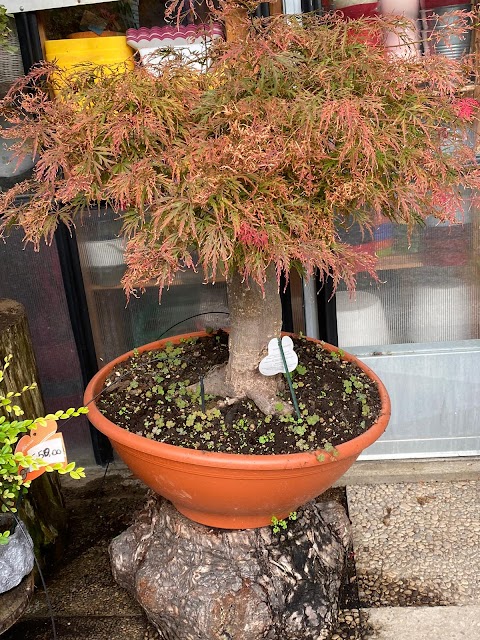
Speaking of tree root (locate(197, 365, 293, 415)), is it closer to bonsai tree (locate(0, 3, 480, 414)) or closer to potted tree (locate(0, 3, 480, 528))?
potted tree (locate(0, 3, 480, 528))

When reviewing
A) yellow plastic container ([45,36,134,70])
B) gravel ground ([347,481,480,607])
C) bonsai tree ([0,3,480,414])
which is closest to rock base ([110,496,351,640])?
gravel ground ([347,481,480,607])

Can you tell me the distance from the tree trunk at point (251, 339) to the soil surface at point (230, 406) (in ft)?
0.10

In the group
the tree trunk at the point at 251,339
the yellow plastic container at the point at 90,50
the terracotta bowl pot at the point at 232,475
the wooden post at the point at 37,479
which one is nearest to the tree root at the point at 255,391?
the tree trunk at the point at 251,339

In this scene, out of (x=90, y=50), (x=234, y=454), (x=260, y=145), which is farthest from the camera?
(x=90, y=50)

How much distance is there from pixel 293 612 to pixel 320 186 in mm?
1119

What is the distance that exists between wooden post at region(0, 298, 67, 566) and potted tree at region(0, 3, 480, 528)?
1.35 ft

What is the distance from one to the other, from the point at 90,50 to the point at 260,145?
1287mm

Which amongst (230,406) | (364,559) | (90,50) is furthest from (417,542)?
(90,50)

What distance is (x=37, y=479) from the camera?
199 cm

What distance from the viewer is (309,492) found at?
1.60 metres

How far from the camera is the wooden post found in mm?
1858

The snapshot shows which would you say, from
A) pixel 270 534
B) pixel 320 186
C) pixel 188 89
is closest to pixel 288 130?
pixel 320 186

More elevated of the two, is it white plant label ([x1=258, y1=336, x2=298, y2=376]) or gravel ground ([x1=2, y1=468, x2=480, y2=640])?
white plant label ([x1=258, y1=336, x2=298, y2=376])

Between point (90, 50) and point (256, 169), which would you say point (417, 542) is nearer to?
point (256, 169)
